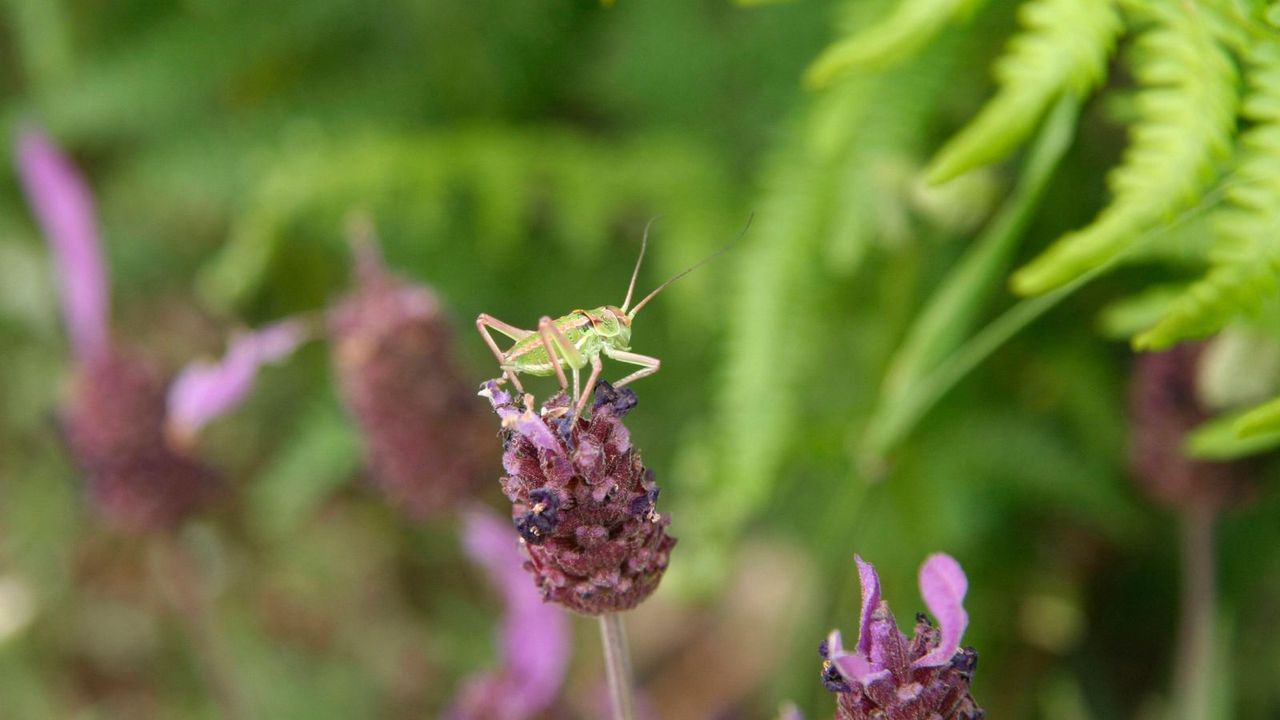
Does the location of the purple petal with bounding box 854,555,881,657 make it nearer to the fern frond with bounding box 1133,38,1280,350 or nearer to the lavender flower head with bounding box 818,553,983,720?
the lavender flower head with bounding box 818,553,983,720

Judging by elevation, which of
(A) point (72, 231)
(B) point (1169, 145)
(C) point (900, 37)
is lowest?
(B) point (1169, 145)

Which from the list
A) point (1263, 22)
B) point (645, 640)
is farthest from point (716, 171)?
point (645, 640)

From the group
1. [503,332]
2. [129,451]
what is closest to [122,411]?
[129,451]

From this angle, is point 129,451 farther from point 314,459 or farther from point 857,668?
point 857,668

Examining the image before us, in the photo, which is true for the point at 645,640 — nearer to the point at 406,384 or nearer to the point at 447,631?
the point at 447,631

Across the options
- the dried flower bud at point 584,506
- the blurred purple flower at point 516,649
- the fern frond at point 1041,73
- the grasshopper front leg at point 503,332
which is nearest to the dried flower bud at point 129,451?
the blurred purple flower at point 516,649

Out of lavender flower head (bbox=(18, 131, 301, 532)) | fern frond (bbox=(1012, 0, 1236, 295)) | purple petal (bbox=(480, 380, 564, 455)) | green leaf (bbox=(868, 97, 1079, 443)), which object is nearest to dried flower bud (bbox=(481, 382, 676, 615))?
purple petal (bbox=(480, 380, 564, 455))

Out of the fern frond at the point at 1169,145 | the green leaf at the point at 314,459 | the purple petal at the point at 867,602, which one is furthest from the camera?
the green leaf at the point at 314,459

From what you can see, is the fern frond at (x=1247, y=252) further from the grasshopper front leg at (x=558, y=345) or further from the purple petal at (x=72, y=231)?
the purple petal at (x=72, y=231)
